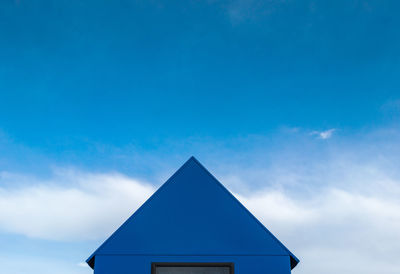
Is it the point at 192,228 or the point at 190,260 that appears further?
the point at 192,228

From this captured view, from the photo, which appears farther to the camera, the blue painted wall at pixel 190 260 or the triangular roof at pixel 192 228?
the triangular roof at pixel 192 228

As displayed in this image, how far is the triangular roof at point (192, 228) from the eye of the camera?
40.8ft

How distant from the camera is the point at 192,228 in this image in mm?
12688

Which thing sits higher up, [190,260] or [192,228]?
[192,228]

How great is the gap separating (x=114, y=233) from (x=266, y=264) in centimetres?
469

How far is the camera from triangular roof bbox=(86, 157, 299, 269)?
12.4 meters

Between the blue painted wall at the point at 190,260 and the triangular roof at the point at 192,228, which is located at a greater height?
the triangular roof at the point at 192,228

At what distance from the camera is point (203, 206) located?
1302 centimetres

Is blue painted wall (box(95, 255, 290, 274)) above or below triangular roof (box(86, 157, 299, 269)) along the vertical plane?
below

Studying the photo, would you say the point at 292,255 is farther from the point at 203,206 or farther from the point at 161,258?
the point at 161,258

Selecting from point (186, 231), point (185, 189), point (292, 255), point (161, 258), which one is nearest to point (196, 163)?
point (185, 189)

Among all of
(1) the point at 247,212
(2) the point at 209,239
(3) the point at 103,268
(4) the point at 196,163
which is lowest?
(3) the point at 103,268

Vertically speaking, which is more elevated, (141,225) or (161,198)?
(161,198)

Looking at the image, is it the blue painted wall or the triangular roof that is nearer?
the blue painted wall
